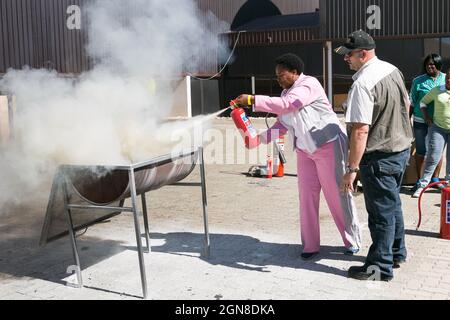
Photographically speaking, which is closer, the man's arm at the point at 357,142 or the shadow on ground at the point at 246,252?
the man's arm at the point at 357,142

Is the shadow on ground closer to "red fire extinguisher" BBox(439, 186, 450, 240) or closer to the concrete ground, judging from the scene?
the concrete ground

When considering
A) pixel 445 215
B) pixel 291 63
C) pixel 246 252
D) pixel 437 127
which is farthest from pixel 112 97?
pixel 437 127

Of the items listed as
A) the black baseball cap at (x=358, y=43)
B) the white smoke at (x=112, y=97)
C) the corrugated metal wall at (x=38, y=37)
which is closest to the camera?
the black baseball cap at (x=358, y=43)

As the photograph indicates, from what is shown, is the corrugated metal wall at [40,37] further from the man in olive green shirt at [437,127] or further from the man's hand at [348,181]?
the man's hand at [348,181]

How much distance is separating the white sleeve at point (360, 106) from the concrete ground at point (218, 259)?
1.34m

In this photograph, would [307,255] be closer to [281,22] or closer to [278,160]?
[278,160]

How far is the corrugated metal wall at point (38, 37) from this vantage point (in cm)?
1378

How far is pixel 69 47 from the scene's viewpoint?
49.8 ft

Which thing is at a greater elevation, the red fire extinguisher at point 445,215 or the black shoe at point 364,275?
the red fire extinguisher at point 445,215

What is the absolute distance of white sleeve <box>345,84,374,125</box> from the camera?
394 centimetres

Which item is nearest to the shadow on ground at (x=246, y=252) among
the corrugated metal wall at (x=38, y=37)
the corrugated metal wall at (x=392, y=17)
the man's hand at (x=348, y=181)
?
the man's hand at (x=348, y=181)
